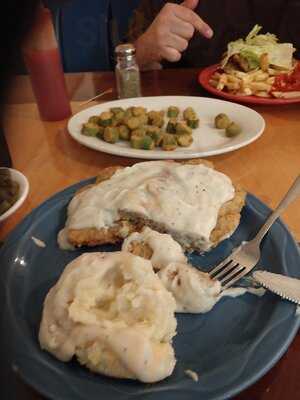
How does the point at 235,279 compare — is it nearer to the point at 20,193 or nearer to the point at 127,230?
the point at 127,230

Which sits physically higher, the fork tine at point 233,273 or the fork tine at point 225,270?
the fork tine at point 233,273

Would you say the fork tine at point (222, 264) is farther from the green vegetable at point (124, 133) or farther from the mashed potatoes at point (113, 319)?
the green vegetable at point (124, 133)

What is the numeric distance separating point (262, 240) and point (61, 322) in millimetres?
495

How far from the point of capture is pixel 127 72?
5.69 feet

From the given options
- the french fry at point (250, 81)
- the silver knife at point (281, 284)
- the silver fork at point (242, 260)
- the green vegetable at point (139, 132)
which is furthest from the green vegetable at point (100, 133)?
the silver knife at point (281, 284)

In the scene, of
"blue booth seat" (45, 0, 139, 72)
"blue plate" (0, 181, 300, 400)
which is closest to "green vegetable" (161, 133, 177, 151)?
"blue plate" (0, 181, 300, 400)

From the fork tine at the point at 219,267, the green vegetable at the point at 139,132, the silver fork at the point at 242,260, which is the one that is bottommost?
the green vegetable at the point at 139,132

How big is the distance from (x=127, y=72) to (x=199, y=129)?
0.44m

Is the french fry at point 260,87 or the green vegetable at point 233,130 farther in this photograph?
the french fry at point 260,87

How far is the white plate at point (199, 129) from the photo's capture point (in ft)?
4.29

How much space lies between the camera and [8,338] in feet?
2.43

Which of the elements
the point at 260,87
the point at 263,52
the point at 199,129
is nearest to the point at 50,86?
the point at 199,129

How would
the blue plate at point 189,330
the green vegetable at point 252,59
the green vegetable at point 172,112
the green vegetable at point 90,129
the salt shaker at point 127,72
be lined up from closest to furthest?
the blue plate at point 189,330
the green vegetable at point 90,129
the green vegetable at point 172,112
the salt shaker at point 127,72
the green vegetable at point 252,59

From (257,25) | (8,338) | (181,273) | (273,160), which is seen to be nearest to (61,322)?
(8,338)
